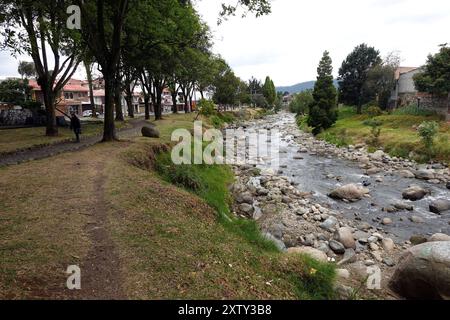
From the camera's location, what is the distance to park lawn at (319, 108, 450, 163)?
81.5ft

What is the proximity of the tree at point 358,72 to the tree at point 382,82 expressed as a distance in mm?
1339

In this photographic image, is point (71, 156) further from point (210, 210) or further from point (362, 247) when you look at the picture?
point (362, 247)

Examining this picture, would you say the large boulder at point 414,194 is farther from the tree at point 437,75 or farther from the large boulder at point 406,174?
the tree at point 437,75

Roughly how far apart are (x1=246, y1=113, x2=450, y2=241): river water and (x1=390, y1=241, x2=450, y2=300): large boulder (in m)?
4.47

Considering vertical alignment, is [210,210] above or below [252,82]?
below

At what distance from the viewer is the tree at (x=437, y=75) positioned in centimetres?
3488

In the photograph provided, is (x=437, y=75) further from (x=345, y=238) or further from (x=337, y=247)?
(x=337, y=247)

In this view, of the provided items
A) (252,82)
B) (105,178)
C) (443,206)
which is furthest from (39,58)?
(252,82)

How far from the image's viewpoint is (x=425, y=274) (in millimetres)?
7320

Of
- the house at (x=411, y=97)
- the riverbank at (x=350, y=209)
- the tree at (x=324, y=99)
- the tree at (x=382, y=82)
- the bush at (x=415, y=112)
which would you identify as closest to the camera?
the riverbank at (x=350, y=209)

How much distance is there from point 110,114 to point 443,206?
18218 mm

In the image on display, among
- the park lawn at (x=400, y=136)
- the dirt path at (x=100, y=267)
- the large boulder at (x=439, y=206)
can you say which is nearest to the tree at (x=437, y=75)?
the park lawn at (x=400, y=136)

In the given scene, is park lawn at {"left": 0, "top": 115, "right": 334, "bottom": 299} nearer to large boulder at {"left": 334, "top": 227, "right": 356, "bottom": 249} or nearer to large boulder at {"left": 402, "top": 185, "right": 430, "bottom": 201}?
large boulder at {"left": 334, "top": 227, "right": 356, "bottom": 249}
